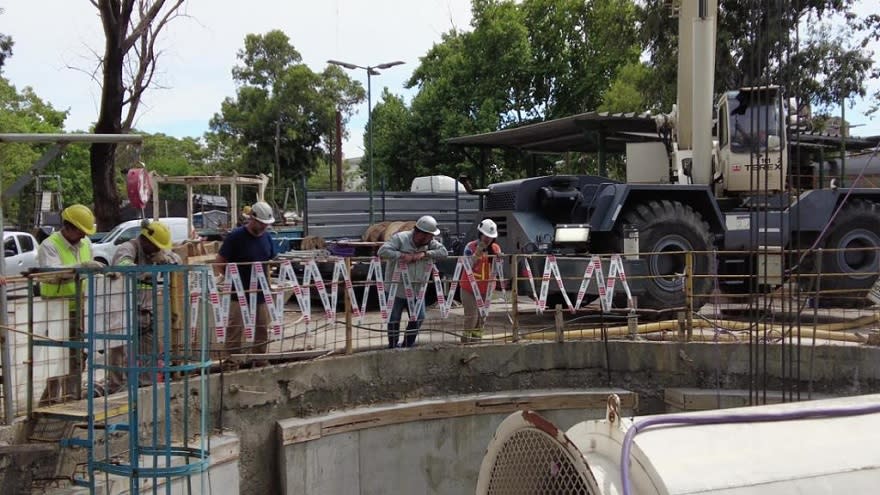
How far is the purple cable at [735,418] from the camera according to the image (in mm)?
2412

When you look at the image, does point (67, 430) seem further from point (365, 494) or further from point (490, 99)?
point (490, 99)

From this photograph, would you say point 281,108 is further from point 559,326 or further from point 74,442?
point 74,442

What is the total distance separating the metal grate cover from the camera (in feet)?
8.13

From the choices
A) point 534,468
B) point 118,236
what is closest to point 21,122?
point 118,236

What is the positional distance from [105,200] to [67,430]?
12.2m

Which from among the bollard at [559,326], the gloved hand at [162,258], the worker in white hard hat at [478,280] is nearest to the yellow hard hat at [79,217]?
the gloved hand at [162,258]

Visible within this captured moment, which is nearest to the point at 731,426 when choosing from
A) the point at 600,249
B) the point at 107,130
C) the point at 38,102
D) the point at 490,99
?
the point at 600,249

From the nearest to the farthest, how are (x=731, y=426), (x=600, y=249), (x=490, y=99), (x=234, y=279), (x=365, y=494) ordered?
(x=731, y=426) → (x=234, y=279) → (x=365, y=494) → (x=600, y=249) → (x=490, y=99)

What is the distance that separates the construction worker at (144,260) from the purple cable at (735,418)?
4357 mm

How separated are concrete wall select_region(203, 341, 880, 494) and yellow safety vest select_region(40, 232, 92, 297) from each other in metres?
1.96

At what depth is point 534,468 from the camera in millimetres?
2701

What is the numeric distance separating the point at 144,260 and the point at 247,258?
1.37 metres

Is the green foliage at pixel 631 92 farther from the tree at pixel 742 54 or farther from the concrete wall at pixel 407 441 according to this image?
the concrete wall at pixel 407 441

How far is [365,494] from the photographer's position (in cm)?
796
